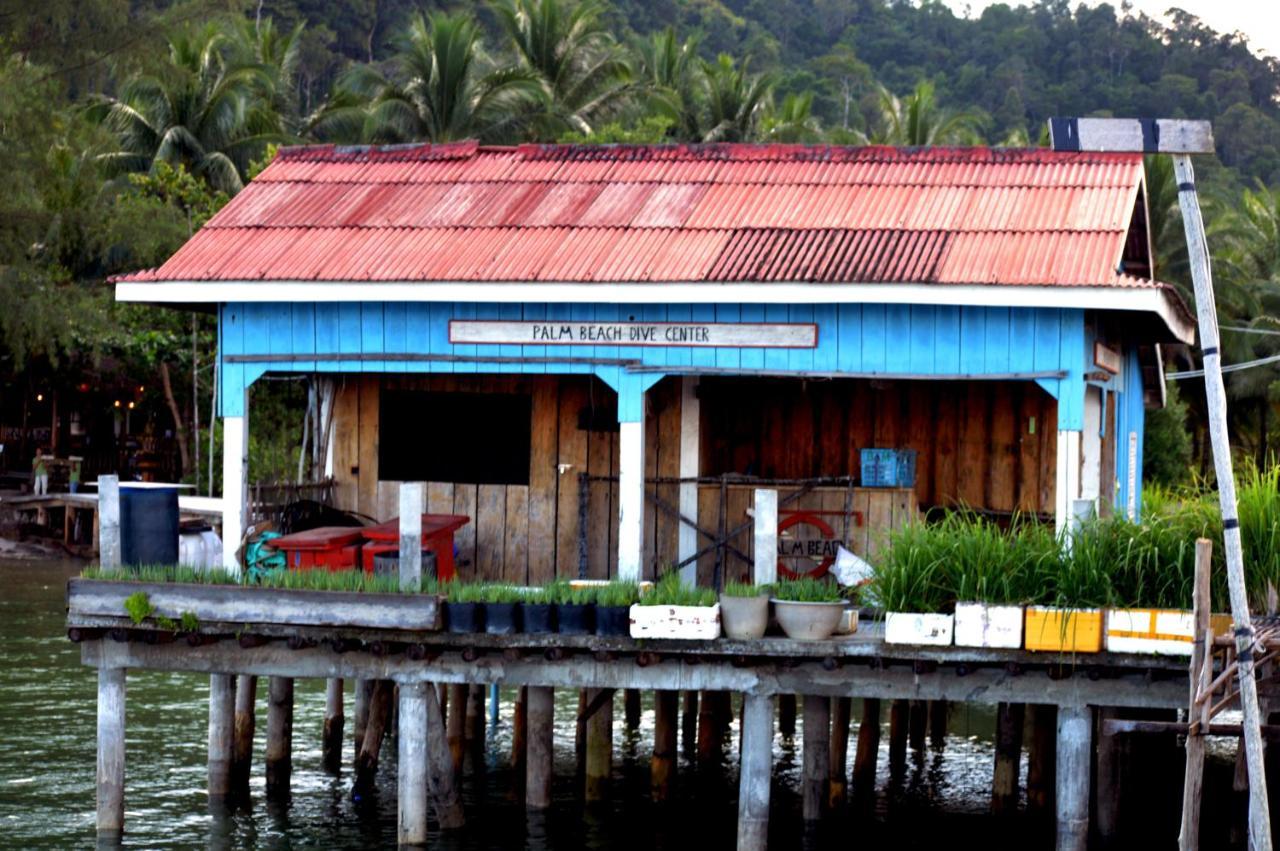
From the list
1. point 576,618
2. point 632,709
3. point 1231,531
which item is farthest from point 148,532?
point 1231,531

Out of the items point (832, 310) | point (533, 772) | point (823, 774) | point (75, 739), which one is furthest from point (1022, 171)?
point (75, 739)

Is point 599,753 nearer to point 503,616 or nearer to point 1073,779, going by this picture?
point 503,616

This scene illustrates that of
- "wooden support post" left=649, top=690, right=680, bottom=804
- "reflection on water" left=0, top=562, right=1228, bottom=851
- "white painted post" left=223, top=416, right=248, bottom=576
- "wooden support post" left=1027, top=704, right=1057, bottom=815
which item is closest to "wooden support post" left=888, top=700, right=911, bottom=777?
"reflection on water" left=0, top=562, right=1228, bottom=851

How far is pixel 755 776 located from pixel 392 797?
5376 millimetres

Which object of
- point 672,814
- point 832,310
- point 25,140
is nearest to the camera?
point 832,310

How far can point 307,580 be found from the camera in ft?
53.1

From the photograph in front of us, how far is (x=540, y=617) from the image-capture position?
1552 centimetres

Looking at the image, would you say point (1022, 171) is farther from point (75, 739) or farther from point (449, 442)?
point (75, 739)

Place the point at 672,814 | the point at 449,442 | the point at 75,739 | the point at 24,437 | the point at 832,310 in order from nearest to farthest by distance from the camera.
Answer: the point at 832,310, the point at 672,814, the point at 449,442, the point at 75,739, the point at 24,437

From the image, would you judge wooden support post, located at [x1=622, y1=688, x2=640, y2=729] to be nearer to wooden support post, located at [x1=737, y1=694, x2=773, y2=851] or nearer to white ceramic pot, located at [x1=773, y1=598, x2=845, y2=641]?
wooden support post, located at [x1=737, y1=694, x2=773, y2=851]

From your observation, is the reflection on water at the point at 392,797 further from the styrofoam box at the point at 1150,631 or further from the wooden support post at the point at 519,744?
the styrofoam box at the point at 1150,631

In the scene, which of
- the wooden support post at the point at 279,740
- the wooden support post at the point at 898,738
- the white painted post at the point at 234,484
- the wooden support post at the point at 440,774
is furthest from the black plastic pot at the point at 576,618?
the wooden support post at the point at 898,738

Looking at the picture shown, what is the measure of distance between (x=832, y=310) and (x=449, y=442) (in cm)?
463

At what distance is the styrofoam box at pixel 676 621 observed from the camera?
49.8 ft
